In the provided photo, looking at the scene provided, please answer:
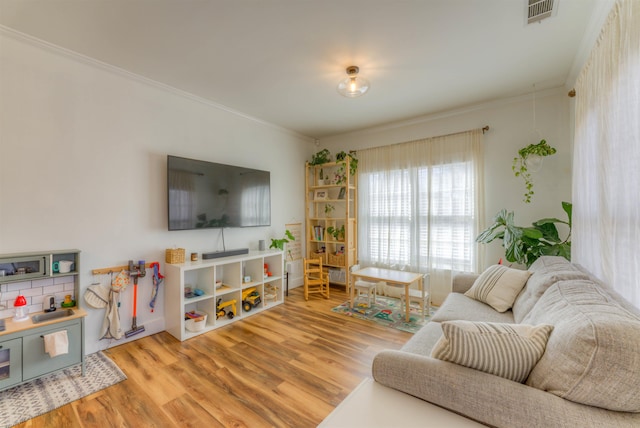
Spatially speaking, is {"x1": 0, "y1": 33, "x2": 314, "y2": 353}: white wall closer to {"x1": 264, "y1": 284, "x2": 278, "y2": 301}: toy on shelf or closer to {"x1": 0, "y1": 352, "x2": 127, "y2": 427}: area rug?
{"x1": 0, "y1": 352, "x2": 127, "y2": 427}: area rug

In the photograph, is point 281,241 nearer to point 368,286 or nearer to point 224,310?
point 224,310

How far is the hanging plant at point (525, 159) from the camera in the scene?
2779mm

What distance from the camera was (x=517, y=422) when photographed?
82 centimetres

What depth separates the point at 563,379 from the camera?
2.75 ft

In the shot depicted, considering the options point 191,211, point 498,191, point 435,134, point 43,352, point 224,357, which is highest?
point 435,134

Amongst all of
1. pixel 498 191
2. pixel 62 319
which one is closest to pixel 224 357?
pixel 62 319

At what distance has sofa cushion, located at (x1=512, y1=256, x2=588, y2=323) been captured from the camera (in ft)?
5.39

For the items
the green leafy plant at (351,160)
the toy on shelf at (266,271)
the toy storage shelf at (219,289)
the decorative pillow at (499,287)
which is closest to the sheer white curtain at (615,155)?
the decorative pillow at (499,287)

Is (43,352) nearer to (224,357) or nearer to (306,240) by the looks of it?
(224,357)

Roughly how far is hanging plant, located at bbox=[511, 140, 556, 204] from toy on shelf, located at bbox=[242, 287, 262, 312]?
11.2 ft

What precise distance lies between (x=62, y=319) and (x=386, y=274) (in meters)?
2.99

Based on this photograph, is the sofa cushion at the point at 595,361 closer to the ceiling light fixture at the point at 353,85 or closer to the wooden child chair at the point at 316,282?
the ceiling light fixture at the point at 353,85

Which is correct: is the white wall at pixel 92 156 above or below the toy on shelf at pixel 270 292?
above

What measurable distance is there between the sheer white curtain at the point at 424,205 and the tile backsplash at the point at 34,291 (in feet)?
11.4
